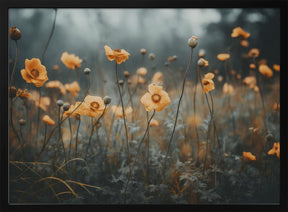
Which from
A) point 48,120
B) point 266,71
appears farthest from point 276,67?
point 48,120

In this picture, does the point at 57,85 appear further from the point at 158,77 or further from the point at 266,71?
the point at 266,71

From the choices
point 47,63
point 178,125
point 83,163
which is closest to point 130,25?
point 47,63

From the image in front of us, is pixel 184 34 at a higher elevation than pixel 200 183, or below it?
higher

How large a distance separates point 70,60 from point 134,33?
334mm

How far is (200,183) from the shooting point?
1.28 metres

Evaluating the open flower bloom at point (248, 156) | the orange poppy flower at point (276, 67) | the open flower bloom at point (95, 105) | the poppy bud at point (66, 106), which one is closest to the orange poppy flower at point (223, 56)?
the orange poppy flower at point (276, 67)

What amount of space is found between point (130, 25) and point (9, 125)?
0.74 meters

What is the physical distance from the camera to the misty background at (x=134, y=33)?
1308 mm

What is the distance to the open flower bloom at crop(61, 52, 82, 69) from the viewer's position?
131cm

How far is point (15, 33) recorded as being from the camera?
1272 mm

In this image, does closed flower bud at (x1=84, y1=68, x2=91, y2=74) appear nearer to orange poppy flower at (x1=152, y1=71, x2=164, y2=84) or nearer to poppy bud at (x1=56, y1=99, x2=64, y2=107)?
poppy bud at (x1=56, y1=99, x2=64, y2=107)
